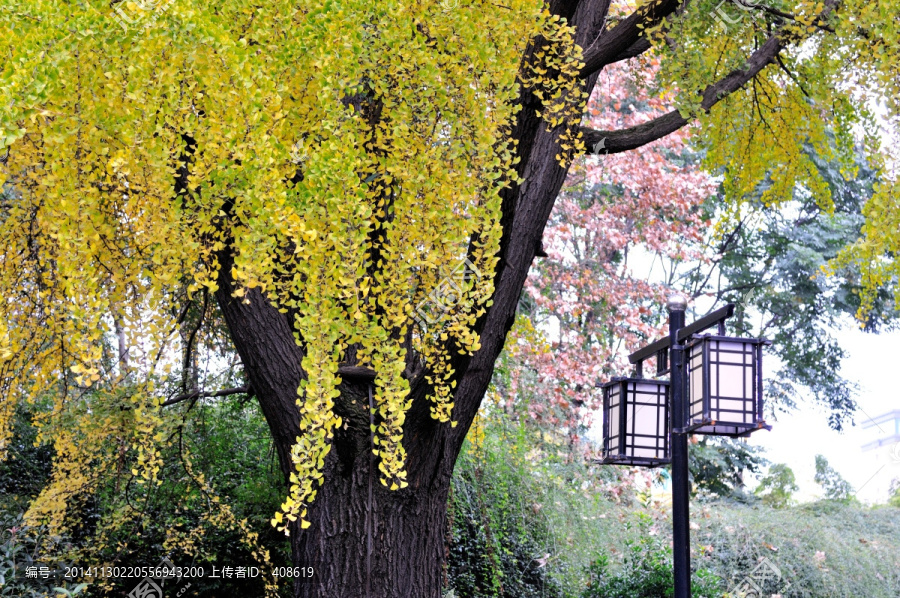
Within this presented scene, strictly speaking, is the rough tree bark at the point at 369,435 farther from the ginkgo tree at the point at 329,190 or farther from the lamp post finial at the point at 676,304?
the lamp post finial at the point at 676,304

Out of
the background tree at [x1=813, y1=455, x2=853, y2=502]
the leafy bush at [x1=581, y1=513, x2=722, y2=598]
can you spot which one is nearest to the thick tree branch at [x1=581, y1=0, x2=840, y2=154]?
the leafy bush at [x1=581, y1=513, x2=722, y2=598]

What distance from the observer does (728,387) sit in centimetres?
336

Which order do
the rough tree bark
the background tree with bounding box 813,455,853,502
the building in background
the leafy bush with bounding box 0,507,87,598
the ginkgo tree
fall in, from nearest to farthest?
the ginkgo tree
the rough tree bark
the leafy bush with bounding box 0,507,87,598
the building in background
the background tree with bounding box 813,455,853,502

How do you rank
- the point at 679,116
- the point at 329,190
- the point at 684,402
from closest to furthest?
the point at 329,190 → the point at 684,402 → the point at 679,116

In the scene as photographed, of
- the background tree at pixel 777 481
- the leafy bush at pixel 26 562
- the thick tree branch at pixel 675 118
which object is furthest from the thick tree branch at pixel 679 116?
the background tree at pixel 777 481

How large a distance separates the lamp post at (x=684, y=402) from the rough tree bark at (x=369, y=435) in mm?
779

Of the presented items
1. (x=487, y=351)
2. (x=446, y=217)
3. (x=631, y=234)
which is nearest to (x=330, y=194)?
(x=446, y=217)

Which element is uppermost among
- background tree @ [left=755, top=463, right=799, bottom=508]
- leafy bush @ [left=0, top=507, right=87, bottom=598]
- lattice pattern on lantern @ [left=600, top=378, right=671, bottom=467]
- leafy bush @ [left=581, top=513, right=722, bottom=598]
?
lattice pattern on lantern @ [left=600, top=378, right=671, bottom=467]

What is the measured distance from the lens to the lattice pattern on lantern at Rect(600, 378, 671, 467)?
13.2 ft

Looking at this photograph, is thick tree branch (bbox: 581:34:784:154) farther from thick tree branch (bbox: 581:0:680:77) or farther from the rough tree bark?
the rough tree bark

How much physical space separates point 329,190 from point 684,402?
184 cm

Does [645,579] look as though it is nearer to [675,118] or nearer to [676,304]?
[676,304]

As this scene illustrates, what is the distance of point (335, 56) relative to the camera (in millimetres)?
2646

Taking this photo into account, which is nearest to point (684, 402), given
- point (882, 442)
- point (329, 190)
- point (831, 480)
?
point (329, 190)
